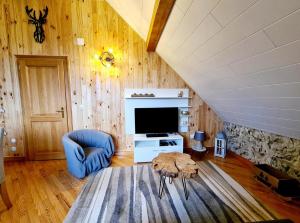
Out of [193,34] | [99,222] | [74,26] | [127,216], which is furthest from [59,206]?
[74,26]

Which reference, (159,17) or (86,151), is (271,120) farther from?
(86,151)

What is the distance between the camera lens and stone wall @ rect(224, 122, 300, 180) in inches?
90.0

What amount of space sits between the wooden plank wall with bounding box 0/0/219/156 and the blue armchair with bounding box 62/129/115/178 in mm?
370

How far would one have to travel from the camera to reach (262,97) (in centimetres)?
194

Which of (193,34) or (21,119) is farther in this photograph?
(21,119)

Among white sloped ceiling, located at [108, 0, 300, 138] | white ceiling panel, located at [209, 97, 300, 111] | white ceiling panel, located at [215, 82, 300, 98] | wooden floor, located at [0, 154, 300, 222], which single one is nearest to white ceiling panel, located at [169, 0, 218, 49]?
white sloped ceiling, located at [108, 0, 300, 138]

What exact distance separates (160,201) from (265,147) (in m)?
2.04

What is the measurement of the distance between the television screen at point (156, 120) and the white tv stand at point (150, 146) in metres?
0.20

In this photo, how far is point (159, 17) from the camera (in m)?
1.90

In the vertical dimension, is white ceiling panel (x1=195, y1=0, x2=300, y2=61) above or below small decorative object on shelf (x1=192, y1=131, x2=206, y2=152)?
above

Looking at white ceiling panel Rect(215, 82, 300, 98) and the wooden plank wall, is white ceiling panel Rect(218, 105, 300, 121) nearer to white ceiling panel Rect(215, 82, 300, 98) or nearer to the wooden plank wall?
white ceiling panel Rect(215, 82, 300, 98)

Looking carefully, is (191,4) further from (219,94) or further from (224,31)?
(219,94)

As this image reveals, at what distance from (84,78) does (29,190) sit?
210 cm

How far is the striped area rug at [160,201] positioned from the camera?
1759 millimetres
